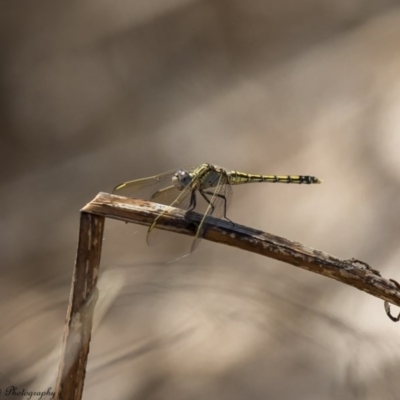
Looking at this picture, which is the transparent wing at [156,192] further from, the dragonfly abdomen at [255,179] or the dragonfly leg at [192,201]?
the dragonfly abdomen at [255,179]

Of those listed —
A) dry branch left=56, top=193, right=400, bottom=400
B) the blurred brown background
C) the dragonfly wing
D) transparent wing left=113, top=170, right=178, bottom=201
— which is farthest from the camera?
the blurred brown background

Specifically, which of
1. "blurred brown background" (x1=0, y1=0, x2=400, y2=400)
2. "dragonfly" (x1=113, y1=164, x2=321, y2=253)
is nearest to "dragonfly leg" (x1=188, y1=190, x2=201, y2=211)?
"dragonfly" (x1=113, y1=164, x2=321, y2=253)

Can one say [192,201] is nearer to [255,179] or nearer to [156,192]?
[156,192]

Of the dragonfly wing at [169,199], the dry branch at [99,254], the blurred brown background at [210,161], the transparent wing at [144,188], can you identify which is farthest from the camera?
the blurred brown background at [210,161]

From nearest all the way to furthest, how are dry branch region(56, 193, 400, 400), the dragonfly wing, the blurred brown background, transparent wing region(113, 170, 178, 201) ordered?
1. dry branch region(56, 193, 400, 400)
2. the dragonfly wing
3. transparent wing region(113, 170, 178, 201)
4. the blurred brown background

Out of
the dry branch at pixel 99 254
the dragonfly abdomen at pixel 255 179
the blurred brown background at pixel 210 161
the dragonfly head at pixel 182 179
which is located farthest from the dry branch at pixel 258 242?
the blurred brown background at pixel 210 161

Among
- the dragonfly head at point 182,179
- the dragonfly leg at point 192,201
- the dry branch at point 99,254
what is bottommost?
the dry branch at point 99,254

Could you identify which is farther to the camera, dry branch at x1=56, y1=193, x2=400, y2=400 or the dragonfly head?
the dragonfly head

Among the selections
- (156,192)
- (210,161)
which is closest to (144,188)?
(156,192)

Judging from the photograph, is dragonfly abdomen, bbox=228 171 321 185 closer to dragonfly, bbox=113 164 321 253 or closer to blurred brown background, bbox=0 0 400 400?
dragonfly, bbox=113 164 321 253
